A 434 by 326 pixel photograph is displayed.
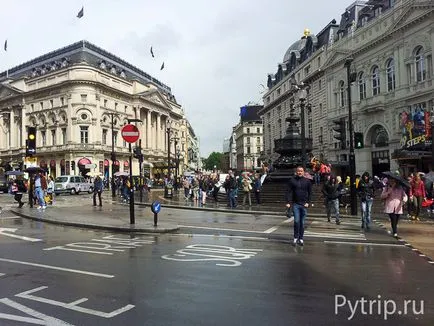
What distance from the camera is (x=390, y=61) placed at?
152 ft

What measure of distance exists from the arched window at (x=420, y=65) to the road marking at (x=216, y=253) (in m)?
38.2

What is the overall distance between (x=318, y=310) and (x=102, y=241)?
7.16 meters

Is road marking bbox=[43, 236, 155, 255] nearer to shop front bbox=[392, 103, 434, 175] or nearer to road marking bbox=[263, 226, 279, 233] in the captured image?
road marking bbox=[263, 226, 279, 233]

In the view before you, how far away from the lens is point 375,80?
4919 cm

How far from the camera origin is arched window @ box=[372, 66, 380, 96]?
4853 cm

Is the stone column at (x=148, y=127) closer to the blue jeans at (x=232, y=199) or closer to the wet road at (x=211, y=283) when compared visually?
the blue jeans at (x=232, y=199)

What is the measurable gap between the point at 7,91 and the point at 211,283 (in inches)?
3459

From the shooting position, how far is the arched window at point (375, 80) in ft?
159

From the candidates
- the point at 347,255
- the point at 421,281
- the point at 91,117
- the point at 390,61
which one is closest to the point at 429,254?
the point at 347,255

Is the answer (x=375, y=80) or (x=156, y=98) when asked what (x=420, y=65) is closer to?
(x=375, y=80)

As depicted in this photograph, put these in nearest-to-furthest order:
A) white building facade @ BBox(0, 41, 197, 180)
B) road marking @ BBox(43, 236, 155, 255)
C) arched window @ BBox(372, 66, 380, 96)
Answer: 1. road marking @ BBox(43, 236, 155, 255)
2. arched window @ BBox(372, 66, 380, 96)
3. white building facade @ BBox(0, 41, 197, 180)

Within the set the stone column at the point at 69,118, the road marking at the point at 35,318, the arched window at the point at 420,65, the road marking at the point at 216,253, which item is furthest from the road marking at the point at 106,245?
the stone column at the point at 69,118

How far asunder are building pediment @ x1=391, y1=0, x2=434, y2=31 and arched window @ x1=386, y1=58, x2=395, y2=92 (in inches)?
139

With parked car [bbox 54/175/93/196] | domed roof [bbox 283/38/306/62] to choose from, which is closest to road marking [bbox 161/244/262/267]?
parked car [bbox 54/175/93/196]
